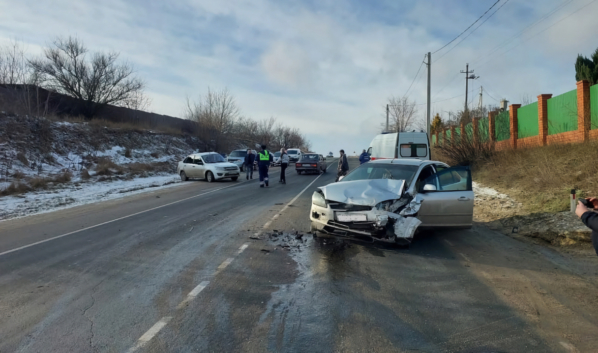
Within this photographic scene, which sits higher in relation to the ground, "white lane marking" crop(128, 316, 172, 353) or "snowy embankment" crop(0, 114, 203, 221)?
"snowy embankment" crop(0, 114, 203, 221)

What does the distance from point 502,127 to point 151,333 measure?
21515mm

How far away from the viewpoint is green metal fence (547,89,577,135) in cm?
1436

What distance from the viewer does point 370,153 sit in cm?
2005

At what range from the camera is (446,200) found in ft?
24.1

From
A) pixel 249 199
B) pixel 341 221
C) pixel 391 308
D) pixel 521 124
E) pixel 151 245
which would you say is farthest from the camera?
pixel 521 124

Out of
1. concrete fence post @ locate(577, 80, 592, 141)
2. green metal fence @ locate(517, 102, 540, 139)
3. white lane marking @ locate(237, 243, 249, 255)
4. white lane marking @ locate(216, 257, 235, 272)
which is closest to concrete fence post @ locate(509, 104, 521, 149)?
green metal fence @ locate(517, 102, 540, 139)

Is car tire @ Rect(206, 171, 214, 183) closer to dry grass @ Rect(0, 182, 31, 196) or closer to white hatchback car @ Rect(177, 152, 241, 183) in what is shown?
white hatchback car @ Rect(177, 152, 241, 183)

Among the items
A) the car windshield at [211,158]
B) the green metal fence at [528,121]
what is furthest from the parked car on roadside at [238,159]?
the green metal fence at [528,121]

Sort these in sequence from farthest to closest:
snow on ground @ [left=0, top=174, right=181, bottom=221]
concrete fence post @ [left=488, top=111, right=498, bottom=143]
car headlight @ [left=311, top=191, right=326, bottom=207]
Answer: concrete fence post @ [left=488, top=111, right=498, bottom=143], snow on ground @ [left=0, top=174, right=181, bottom=221], car headlight @ [left=311, top=191, right=326, bottom=207]

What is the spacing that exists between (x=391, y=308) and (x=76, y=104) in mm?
35410

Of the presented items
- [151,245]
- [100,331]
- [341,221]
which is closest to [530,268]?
[341,221]

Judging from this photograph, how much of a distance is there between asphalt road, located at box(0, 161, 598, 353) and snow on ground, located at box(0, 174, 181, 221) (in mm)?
5166

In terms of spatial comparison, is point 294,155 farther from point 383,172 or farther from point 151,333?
point 151,333

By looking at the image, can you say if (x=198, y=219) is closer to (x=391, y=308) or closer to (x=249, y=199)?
(x=249, y=199)
